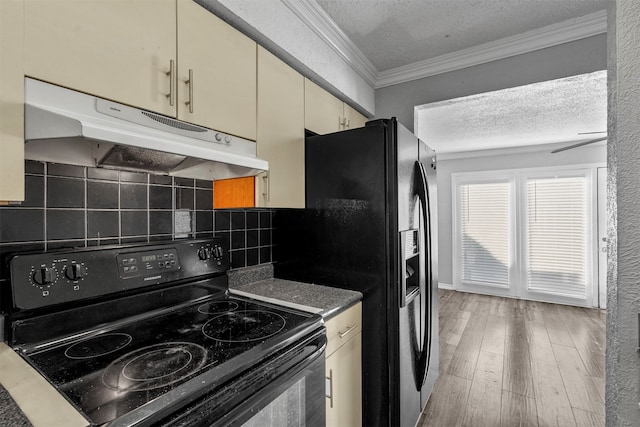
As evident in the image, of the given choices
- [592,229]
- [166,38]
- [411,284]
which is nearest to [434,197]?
[411,284]

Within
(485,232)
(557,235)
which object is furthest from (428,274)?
(557,235)

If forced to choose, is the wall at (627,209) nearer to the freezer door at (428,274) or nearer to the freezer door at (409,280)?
the freezer door at (409,280)

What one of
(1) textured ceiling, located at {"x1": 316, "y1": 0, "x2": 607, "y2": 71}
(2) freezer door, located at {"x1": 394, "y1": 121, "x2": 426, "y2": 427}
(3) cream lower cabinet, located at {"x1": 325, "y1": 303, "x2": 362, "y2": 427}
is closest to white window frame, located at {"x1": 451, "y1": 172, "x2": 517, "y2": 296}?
(1) textured ceiling, located at {"x1": 316, "y1": 0, "x2": 607, "y2": 71}

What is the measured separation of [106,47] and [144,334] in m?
0.93

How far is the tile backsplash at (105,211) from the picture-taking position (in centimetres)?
103

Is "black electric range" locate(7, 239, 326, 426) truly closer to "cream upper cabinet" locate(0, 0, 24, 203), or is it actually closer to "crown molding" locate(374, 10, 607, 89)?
"cream upper cabinet" locate(0, 0, 24, 203)

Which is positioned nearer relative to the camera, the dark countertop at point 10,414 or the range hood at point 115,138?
the dark countertop at point 10,414

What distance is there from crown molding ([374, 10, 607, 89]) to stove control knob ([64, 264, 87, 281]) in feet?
7.48

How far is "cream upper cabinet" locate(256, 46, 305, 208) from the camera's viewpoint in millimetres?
1475

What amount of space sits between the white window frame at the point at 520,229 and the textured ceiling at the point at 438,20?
373 centimetres

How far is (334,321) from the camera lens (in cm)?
137

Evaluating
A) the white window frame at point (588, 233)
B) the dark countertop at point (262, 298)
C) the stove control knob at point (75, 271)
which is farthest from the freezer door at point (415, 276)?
the white window frame at point (588, 233)

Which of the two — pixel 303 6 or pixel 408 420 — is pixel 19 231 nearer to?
pixel 303 6

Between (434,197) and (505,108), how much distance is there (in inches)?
67.4
